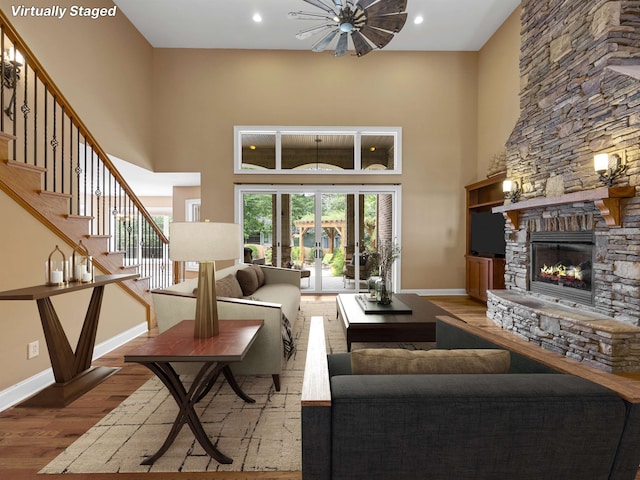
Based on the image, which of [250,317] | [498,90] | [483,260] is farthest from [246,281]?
[498,90]

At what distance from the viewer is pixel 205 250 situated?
194 cm

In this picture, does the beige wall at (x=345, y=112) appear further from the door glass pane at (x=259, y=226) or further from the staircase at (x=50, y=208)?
the staircase at (x=50, y=208)

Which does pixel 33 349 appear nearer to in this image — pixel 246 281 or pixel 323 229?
pixel 246 281

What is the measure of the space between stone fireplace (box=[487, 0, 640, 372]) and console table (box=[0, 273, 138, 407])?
4.44 metres

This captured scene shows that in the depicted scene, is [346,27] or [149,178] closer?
[346,27]

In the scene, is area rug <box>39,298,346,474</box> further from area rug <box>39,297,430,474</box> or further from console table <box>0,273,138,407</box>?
console table <box>0,273,138,407</box>

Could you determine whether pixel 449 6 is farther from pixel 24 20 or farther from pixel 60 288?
pixel 60 288

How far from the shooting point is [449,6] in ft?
17.1

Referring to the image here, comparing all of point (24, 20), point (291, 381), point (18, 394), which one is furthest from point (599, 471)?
point (24, 20)

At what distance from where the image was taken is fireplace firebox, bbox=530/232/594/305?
11.4ft

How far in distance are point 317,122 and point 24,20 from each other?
14.3 feet

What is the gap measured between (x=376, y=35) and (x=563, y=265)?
11.9ft

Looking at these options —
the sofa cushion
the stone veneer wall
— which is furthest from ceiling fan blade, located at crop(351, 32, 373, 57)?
the sofa cushion

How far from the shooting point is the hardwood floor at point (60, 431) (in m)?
1.65
